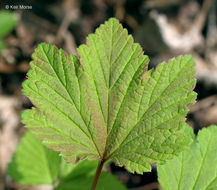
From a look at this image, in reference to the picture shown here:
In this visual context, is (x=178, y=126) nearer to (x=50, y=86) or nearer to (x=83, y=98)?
(x=83, y=98)

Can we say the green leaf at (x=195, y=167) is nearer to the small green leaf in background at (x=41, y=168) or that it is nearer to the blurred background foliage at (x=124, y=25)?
the small green leaf in background at (x=41, y=168)

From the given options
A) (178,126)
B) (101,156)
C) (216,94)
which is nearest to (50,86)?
(101,156)

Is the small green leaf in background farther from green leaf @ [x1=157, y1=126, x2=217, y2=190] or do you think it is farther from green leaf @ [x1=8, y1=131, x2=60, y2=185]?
green leaf @ [x1=157, y1=126, x2=217, y2=190]

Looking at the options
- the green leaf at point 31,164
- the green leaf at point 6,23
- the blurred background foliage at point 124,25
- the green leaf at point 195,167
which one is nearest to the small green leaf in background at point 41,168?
the green leaf at point 31,164

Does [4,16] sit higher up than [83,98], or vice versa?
[4,16]

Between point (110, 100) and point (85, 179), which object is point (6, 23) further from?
point (110, 100)
